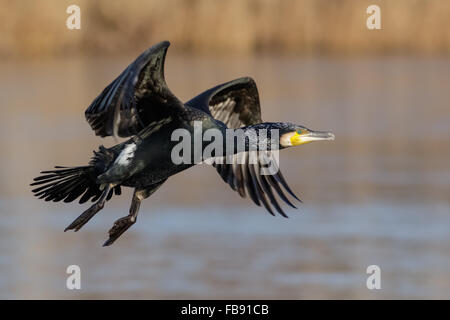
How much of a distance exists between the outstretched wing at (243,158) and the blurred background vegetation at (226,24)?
13.7 metres

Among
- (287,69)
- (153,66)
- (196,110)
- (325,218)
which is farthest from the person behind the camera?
(287,69)

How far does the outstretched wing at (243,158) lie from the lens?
312 inches

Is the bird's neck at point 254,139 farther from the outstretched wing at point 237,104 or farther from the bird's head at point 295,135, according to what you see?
the outstretched wing at point 237,104

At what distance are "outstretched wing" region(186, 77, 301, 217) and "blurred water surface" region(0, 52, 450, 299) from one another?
10.0 feet

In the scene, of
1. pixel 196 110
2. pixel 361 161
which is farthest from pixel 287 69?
pixel 196 110

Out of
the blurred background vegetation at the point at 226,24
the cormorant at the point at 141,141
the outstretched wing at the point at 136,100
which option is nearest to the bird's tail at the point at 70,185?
the cormorant at the point at 141,141

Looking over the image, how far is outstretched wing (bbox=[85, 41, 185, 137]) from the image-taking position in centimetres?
664

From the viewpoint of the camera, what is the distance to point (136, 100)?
728cm

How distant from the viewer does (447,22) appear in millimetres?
22859

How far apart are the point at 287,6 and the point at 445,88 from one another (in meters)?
3.99

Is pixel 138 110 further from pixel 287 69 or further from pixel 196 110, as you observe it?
pixel 287 69

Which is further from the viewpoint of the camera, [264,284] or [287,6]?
[287,6]

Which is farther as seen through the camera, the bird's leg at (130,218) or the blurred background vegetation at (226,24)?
the blurred background vegetation at (226,24)

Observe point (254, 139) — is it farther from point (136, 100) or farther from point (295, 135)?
point (136, 100)
